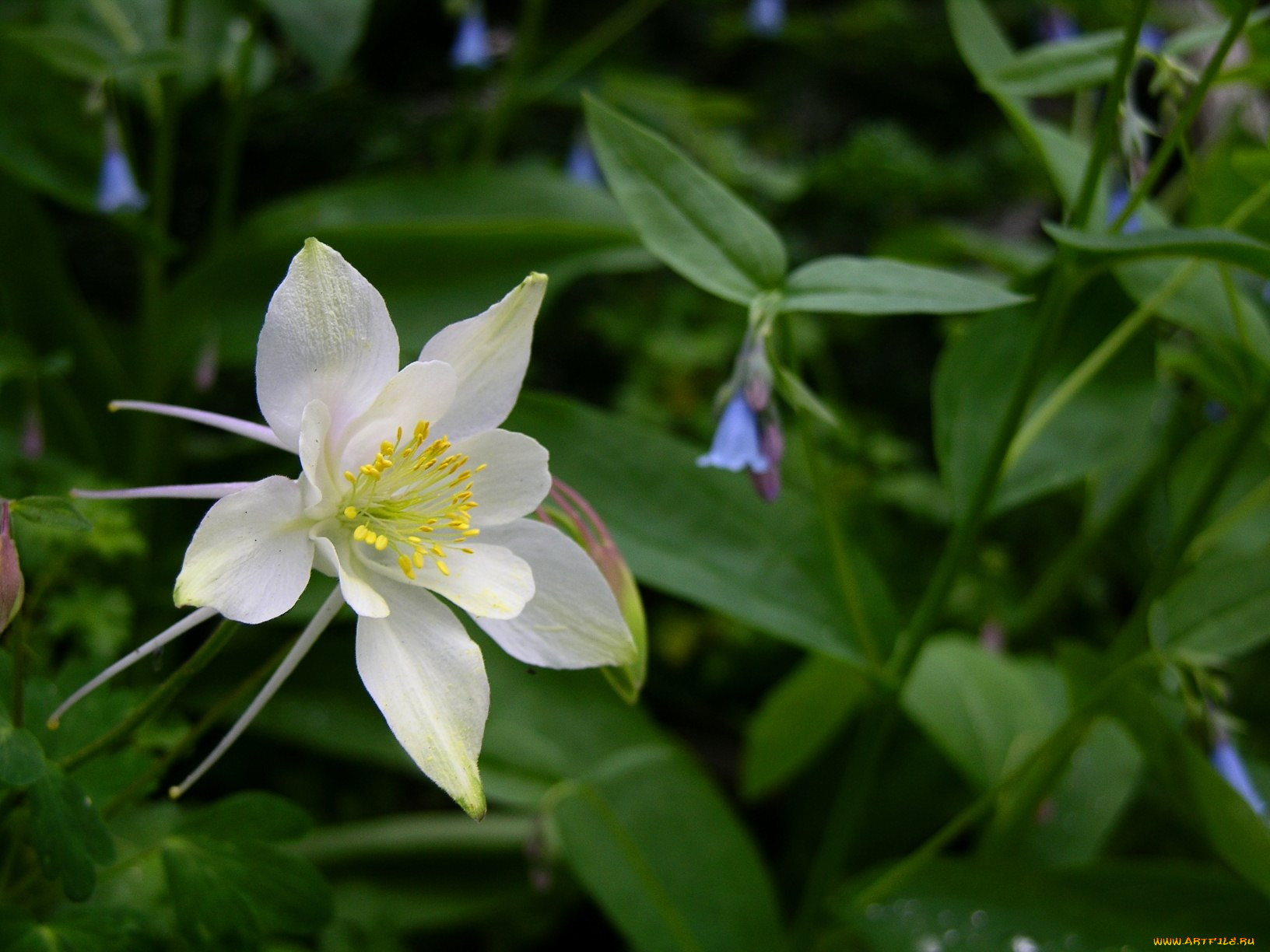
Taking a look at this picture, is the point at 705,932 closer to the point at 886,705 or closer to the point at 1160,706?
the point at 886,705

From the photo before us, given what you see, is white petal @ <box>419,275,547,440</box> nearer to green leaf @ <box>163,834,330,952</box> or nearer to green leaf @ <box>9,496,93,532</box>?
green leaf @ <box>9,496,93,532</box>

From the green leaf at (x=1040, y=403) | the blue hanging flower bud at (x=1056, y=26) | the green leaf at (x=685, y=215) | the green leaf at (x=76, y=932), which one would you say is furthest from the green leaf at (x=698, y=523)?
the blue hanging flower bud at (x=1056, y=26)

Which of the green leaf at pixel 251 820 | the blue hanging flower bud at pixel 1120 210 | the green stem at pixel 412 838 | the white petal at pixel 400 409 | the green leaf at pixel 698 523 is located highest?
the blue hanging flower bud at pixel 1120 210

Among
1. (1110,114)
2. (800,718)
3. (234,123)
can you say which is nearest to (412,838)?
(800,718)

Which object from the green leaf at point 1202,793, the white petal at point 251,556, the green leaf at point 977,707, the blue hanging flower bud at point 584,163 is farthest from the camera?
the blue hanging flower bud at point 584,163

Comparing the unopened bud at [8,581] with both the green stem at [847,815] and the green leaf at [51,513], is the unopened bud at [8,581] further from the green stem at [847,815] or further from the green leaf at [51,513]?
the green stem at [847,815]

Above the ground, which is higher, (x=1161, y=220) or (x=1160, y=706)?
(x=1161, y=220)

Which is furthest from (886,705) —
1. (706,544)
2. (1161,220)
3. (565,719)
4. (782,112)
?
(782,112)
